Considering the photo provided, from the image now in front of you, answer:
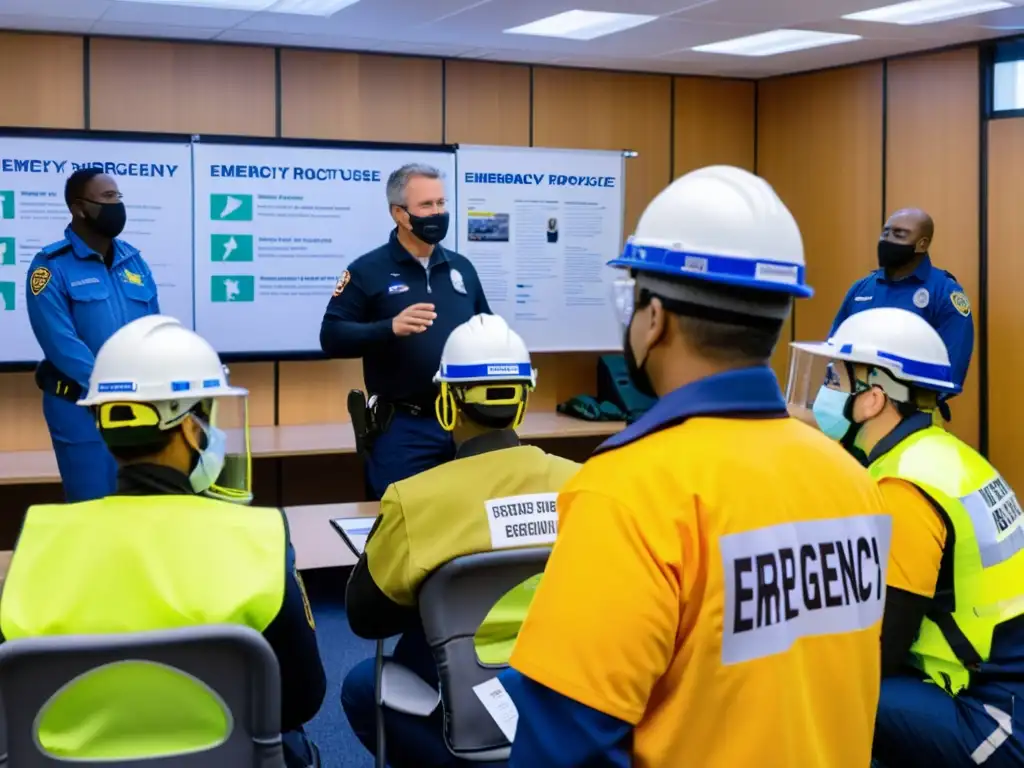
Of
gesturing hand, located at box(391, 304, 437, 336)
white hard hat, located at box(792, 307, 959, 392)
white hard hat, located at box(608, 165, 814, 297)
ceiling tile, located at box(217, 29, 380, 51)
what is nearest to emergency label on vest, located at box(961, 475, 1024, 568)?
white hard hat, located at box(792, 307, 959, 392)

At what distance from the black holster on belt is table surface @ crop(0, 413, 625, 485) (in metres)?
0.91

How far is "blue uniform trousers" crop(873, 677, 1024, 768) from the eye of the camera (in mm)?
2145

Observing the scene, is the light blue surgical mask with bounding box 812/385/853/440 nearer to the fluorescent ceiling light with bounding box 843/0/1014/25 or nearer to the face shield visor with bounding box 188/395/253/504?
the face shield visor with bounding box 188/395/253/504

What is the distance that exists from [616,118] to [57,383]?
3.81 metres

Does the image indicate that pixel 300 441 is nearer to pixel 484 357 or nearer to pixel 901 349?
pixel 484 357

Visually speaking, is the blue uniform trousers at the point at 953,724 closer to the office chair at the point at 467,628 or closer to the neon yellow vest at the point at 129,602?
the office chair at the point at 467,628

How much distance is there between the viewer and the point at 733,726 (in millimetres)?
1130

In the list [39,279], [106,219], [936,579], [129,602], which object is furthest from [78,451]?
[936,579]

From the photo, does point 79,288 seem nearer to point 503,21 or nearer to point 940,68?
point 503,21

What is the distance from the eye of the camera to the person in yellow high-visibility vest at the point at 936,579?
206 centimetres

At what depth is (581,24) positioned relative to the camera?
5.47 m

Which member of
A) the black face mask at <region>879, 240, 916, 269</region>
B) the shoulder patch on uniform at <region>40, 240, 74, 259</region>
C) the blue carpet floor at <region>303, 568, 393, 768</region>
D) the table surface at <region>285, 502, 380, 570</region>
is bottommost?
the blue carpet floor at <region>303, 568, 393, 768</region>

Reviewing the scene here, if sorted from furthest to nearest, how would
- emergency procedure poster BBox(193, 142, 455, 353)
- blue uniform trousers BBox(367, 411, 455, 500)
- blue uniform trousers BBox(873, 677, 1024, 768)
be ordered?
emergency procedure poster BBox(193, 142, 455, 353), blue uniform trousers BBox(367, 411, 455, 500), blue uniform trousers BBox(873, 677, 1024, 768)

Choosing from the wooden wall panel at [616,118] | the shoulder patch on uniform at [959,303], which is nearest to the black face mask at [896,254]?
the shoulder patch on uniform at [959,303]
